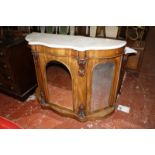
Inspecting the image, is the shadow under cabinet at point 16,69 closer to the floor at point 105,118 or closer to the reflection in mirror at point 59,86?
the floor at point 105,118

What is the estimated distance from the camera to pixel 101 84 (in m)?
1.82

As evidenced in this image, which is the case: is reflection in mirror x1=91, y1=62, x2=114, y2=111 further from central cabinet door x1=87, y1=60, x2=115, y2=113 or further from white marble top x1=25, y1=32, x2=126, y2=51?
white marble top x1=25, y1=32, x2=126, y2=51

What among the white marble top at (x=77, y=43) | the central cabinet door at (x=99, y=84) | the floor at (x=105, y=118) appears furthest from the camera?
the floor at (x=105, y=118)

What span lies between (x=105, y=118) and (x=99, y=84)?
1.75ft

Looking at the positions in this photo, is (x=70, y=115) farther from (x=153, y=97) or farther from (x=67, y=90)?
(x=153, y=97)

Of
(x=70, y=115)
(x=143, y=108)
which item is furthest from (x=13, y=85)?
(x=143, y=108)

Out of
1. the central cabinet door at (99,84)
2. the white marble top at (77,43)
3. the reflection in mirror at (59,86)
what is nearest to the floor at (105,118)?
the reflection in mirror at (59,86)

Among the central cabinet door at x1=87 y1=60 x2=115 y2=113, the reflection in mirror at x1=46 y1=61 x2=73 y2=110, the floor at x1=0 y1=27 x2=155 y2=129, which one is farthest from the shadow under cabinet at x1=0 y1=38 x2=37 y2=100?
the central cabinet door at x1=87 y1=60 x2=115 y2=113

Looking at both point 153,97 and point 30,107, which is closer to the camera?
point 30,107

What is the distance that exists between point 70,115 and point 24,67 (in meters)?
0.96

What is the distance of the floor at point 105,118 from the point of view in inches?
78.2

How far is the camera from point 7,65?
208 cm

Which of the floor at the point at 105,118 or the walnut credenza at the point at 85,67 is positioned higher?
the walnut credenza at the point at 85,67
